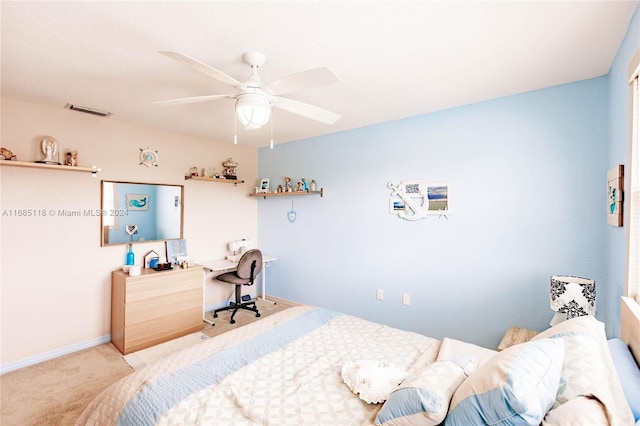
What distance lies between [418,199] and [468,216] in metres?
0.51

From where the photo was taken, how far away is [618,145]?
1847 mm

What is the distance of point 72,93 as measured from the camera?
2.48 metres

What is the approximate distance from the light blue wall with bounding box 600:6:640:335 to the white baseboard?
4377mm

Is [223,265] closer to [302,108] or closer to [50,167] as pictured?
[50,167]

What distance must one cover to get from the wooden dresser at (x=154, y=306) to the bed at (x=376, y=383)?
1521mm

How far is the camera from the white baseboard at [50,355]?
Result: 2.58 metres

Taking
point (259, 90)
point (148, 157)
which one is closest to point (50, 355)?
point (148, 157)

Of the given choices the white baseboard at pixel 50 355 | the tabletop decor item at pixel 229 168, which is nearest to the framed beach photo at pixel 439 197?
the tabletop decor item at pixel 229 168

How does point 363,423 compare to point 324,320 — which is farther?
point 324,320

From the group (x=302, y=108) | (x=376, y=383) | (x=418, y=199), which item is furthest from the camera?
(x=418, y=199)

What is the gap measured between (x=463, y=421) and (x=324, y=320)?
1.41 meters

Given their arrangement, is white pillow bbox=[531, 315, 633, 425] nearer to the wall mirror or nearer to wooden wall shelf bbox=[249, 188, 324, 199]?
wooden wall shelf bbox=[249, 188, 324, 199]

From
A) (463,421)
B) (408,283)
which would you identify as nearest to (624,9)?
(463,421)

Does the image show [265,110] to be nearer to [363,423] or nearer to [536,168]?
[363,423]
